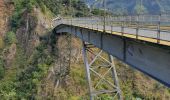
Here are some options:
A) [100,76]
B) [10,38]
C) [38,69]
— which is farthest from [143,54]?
[10,38]

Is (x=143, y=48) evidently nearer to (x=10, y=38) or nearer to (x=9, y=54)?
(x=9, y=54)

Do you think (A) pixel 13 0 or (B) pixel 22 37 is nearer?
(B) pixel 22 37

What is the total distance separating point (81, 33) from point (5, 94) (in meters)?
20.5

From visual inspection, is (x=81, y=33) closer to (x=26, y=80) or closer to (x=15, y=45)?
(x=26, y=80)

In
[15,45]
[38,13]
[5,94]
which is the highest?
[38,13]

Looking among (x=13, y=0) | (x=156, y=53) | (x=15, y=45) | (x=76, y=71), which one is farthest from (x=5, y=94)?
(x=156, y=53)

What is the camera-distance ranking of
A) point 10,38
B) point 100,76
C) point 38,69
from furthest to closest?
point 10,38
point 38,69
point 100,76

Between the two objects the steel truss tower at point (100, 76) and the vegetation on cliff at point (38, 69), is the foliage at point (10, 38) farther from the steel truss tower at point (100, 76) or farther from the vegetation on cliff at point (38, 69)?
the steel truss tower at point (100, 76)

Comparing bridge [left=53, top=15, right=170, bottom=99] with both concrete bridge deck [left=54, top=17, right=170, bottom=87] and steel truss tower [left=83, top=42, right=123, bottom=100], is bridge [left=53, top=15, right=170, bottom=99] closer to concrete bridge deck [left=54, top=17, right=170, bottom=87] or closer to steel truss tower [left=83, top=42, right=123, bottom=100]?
concrete bridge deck [left=54, top=17, right=170, bottom=87]

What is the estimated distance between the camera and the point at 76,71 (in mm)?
63062

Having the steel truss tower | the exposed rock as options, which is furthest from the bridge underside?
the exposed rock

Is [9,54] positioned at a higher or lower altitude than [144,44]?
lower

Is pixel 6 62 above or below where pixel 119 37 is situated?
below

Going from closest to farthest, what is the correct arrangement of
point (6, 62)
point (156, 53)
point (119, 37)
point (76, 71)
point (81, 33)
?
point (156, 53)
point (119, 37)
point (81, 33)
point (76, 71)
point (6, 62)
